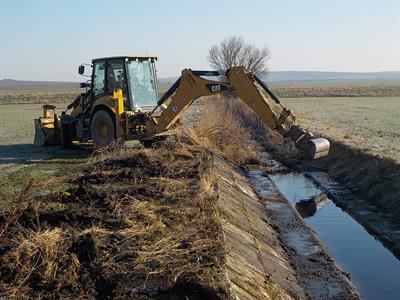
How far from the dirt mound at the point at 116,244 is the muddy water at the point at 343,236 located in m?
2.98

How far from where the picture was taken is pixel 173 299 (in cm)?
555

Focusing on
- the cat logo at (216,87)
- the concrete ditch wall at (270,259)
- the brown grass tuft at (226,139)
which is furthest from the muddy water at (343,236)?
the cat logo at (216,87)

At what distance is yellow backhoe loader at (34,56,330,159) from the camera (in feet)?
48.6

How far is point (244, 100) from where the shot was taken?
14.8 metres

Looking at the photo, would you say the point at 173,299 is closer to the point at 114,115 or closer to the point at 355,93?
the point at 114,115

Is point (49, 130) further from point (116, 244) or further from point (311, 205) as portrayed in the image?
point (116, 244)

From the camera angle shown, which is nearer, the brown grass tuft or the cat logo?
the cat logo

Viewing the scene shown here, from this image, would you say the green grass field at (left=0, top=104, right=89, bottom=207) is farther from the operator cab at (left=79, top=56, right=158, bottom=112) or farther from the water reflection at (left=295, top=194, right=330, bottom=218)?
the water reflection at (left=295, top=194, right=330, bottom=218)

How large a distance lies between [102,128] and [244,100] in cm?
525

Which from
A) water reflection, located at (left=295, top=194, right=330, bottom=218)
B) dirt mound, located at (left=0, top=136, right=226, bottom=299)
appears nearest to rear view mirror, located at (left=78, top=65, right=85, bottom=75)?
Result: dirt mound, located at (left=0, top=136, right=226, bottom=299)

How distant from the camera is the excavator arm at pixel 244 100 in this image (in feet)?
44.3

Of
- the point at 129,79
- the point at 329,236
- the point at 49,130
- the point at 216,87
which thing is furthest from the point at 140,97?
the point at 329,236

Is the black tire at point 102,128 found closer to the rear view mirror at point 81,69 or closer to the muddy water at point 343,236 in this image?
the rear view mirror at point 81,69

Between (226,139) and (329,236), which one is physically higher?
(226,139)
